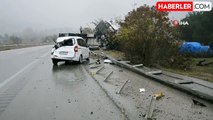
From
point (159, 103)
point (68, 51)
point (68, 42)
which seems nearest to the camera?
point (159, 103)

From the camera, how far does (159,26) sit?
76.1 ft

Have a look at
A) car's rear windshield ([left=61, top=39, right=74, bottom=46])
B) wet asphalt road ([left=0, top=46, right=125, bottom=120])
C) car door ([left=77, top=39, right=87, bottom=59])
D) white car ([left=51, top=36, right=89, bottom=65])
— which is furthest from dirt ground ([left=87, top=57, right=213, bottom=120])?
car door ([left=77, top=39, right=87, bottom=59])

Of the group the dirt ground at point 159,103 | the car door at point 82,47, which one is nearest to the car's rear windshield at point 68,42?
the car door at point 82,47

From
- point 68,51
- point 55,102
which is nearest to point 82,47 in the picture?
point 68,51

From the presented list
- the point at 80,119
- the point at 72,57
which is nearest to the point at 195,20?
the point at 72,57

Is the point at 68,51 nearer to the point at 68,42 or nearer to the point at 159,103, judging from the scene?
the point at 68,42

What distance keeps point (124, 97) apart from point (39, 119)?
11.2 feet

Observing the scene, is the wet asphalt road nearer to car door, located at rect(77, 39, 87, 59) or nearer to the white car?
the white car

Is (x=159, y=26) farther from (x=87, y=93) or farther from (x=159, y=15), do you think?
(x=87, y=93)

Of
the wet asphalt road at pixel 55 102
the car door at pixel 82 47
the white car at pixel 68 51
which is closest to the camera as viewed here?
the wet asphalt road at pixel 55 102

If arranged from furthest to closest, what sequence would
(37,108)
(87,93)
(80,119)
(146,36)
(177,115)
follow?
(146,36), (87,93), (37,108), (177,115), (80,119)

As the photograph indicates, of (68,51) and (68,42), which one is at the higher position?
(68,42)

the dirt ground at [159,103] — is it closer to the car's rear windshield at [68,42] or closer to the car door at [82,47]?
the car's rear windshield at [68,42]

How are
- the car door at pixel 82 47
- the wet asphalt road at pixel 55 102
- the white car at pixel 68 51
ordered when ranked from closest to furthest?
the wet asphalt road at pixel 55 102 → the white car at pixel 68 51 → the car door at pixel 82 47
